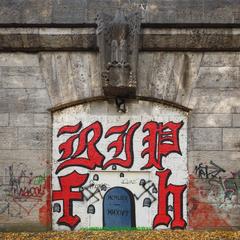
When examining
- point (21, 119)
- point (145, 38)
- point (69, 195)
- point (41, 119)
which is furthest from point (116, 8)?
point (69, 195)

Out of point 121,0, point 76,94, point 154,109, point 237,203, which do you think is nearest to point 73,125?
point 76,94

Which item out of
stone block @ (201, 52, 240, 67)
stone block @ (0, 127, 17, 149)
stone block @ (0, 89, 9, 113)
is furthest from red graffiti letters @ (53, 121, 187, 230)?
stone block @ (201, 52, 240, 67)

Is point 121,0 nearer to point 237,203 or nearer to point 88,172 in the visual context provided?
point 88,172

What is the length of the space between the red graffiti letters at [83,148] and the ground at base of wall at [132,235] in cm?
145

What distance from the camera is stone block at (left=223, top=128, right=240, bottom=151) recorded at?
1041 centimetres

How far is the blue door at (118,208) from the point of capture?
34.5ft

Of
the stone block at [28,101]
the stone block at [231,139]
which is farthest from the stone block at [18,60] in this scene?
the stone block at [231,139]

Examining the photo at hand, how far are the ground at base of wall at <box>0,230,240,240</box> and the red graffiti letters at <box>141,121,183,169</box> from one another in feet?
4.87

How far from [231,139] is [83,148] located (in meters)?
3.28

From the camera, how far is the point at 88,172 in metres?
10.6

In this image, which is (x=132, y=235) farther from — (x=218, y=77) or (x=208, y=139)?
(x=218, y=77)

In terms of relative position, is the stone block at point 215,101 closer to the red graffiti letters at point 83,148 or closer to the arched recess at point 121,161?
the arched recess at point 121,161

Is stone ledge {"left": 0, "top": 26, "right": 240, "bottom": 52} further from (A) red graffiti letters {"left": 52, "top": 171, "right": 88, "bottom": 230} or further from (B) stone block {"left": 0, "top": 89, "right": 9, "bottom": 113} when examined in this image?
(A) red graffiti letters {"left": 52, "top": 171, "right": 88, "bottom": 230}

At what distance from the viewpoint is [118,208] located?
10.5 metres
